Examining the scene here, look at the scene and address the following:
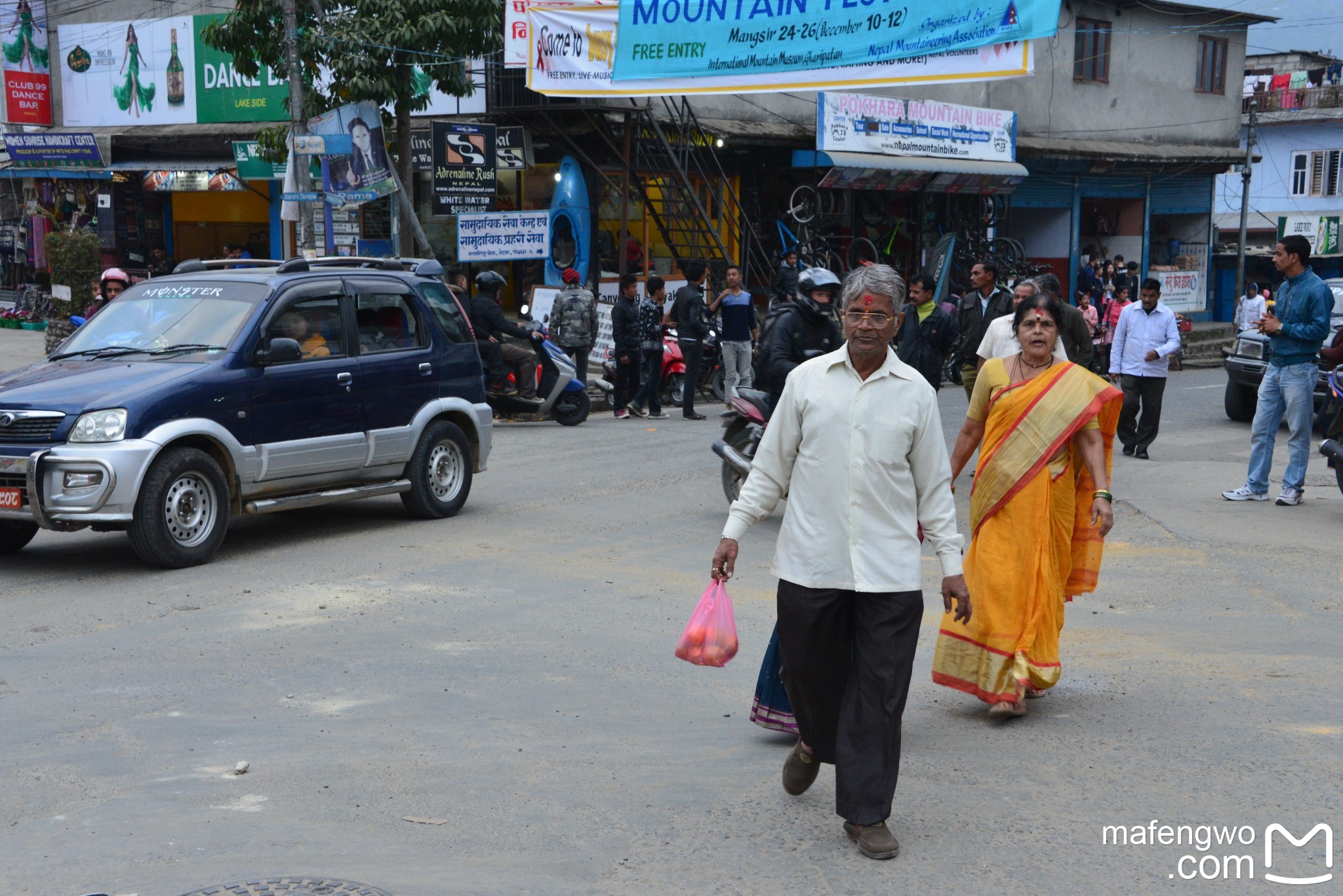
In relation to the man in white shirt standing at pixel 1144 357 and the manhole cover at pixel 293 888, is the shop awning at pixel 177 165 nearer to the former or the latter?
the man in white shirt standing at pixel 1144 357

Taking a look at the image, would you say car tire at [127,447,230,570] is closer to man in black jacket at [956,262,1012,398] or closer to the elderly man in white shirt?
the elderly man in white shirt

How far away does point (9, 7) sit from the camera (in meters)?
27.9

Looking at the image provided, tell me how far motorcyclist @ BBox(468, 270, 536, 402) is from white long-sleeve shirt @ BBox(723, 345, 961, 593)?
11.4m

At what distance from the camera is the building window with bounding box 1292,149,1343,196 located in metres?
46.9

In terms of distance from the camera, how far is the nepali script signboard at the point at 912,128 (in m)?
24.0

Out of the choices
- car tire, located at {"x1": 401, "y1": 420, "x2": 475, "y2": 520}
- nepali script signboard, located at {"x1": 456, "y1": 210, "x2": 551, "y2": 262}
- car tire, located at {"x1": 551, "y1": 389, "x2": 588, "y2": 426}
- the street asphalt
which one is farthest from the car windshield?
nepali script signboard, located at {"x1": 456, "y1": 210, "x2": 551, "y2": 262}

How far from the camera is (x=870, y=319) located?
13.3 ft

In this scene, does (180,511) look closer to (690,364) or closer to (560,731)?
Result: (560,731)

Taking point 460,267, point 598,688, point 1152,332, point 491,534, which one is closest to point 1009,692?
point 598,688

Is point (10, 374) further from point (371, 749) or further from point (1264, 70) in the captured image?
point (1264, 70)

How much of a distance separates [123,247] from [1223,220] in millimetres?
40633

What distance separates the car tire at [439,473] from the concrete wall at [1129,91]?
19.2 m

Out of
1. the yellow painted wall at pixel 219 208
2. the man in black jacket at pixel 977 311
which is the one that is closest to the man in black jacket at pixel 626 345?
the man in black jacket at pixel 977 311

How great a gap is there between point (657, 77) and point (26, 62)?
1674cm
